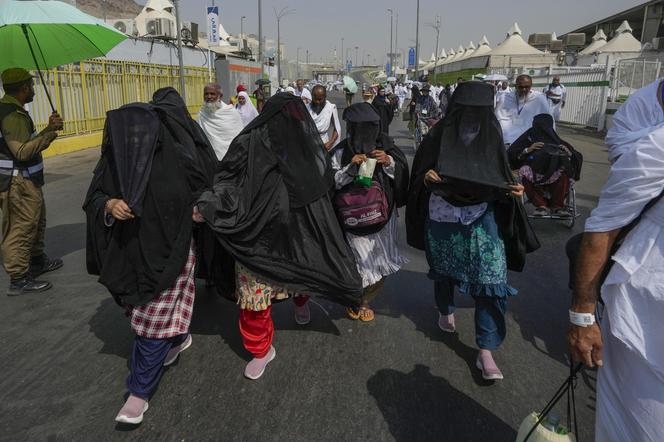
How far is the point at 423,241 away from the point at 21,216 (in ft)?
11.0

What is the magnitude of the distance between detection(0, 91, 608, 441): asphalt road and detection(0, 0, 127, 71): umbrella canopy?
77.4 inches

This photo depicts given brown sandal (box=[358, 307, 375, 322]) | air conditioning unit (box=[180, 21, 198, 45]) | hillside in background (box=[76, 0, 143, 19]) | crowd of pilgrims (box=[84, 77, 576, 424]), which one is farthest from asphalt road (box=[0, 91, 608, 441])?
hillside in background (box=[76, 0, 143, 19])

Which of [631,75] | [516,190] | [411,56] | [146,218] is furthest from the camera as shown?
[411,56]

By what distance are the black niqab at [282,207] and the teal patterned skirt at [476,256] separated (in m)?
0.60

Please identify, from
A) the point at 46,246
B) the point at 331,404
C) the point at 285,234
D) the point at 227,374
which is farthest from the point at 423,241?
the point at 46,246

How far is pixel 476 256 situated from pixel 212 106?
4.84m

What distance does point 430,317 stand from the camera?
12.6 ft

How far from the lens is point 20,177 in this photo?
4.24 metres

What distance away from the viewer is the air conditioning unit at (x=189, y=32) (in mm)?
21812

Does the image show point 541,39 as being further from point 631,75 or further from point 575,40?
point 631,75

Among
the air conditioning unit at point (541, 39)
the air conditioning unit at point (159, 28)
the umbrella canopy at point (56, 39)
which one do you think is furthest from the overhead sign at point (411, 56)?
the umbrella canopy at point (56, 39)

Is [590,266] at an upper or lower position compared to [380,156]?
lower

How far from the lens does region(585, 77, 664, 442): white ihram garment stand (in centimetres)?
151

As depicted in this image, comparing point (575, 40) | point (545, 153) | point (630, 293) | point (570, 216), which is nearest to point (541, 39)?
point (575, 40)
